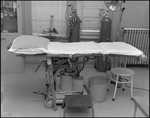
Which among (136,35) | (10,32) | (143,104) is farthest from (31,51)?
(136,35)

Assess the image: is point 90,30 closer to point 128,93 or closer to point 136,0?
point 136,0

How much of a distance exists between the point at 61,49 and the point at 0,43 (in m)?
1.45

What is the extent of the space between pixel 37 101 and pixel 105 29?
1782 mm

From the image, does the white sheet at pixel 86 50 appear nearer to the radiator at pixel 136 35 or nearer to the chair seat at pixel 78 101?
the chair seat at pixel 78 101

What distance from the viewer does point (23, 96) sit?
2.43 meters

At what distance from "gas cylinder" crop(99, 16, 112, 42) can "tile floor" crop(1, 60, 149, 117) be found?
2.84 ft

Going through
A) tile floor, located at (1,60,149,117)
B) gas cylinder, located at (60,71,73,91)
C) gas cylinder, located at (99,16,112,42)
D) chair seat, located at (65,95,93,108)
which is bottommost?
tile floor, located at (1,60,149,117)

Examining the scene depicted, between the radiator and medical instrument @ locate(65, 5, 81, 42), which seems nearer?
medical instrument @ locate(65, 5, 81, 42)

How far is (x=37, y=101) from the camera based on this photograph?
2320 mm

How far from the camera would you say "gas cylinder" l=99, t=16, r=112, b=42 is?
3348 mm

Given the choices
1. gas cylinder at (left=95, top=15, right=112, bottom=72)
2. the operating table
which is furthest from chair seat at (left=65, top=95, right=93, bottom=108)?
gas cylinder at (left=95, top=15, right=112, bottom=72)

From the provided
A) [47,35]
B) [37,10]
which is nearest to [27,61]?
[47,35]

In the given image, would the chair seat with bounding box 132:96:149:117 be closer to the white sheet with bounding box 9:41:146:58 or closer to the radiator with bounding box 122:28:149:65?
the white sheet with bounding box 9:41:146:58

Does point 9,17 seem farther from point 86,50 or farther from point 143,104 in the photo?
point 143,104
